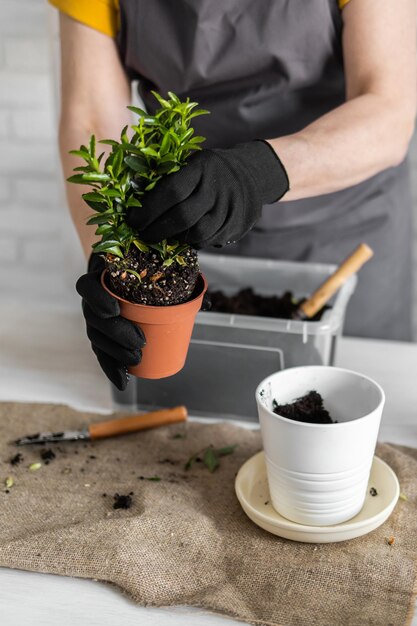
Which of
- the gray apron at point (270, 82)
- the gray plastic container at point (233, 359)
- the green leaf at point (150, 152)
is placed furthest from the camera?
the gray apron at point (270, 82)

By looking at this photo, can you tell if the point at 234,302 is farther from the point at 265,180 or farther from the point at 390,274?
the point at 390,274

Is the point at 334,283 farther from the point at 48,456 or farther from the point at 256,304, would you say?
the point at 48,456

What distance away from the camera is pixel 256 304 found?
1362 millimetres

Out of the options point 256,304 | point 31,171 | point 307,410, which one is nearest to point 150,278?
point 307,410

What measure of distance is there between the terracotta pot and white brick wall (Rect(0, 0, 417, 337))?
4.52 feet

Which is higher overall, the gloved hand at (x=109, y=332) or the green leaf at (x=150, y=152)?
the green leaf at (x=150, y=152)

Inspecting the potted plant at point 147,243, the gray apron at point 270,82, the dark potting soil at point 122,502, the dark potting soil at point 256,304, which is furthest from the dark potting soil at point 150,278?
the gray apron at point 270,82

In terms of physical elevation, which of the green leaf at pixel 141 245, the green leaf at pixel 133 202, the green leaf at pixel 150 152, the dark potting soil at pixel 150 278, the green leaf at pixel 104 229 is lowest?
the dark potting soil at pixel 150 278

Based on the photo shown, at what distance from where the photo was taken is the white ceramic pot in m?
0.90

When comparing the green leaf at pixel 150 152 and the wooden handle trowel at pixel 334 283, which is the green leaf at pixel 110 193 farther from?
the wooden handle trowel at pixel 334 283

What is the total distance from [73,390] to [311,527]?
21.5 inches

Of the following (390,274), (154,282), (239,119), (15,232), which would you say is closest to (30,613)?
(154,282)

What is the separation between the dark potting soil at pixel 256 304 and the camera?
1.32 m

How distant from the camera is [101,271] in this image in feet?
3.35
